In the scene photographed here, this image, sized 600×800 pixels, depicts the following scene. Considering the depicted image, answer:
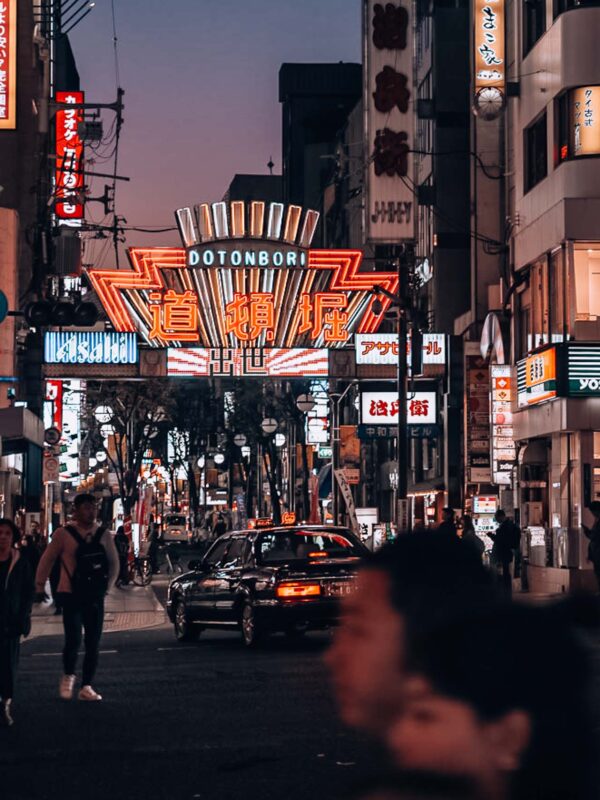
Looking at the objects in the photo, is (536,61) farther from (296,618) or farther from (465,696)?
(465,696)

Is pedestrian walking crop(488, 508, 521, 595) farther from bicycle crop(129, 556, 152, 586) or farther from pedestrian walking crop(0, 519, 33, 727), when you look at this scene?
pedestrian walking crop(0, 519, 33, 727)

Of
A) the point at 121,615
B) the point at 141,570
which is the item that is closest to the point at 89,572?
the point at 121,615

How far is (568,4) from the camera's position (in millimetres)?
35281

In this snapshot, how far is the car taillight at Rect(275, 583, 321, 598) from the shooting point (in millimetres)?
20688

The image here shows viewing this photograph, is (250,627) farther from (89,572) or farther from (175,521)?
(175,521)

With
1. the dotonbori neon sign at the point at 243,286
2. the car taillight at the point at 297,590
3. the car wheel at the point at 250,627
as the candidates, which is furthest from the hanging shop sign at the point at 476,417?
the car taillight at the point at 297,590

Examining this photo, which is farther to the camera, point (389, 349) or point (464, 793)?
point (389, 349)

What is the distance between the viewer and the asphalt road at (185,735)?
10.6 m

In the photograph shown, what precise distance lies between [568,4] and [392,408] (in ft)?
65.7

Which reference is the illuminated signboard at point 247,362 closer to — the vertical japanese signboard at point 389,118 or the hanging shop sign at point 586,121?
Result: the vertical japanese signboard at point 389,118

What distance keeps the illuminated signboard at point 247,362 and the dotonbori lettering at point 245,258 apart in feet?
12.8

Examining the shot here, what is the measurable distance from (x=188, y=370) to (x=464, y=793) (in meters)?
48.4

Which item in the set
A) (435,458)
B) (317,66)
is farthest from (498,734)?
(317,66)

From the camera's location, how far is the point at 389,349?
5231 cm
